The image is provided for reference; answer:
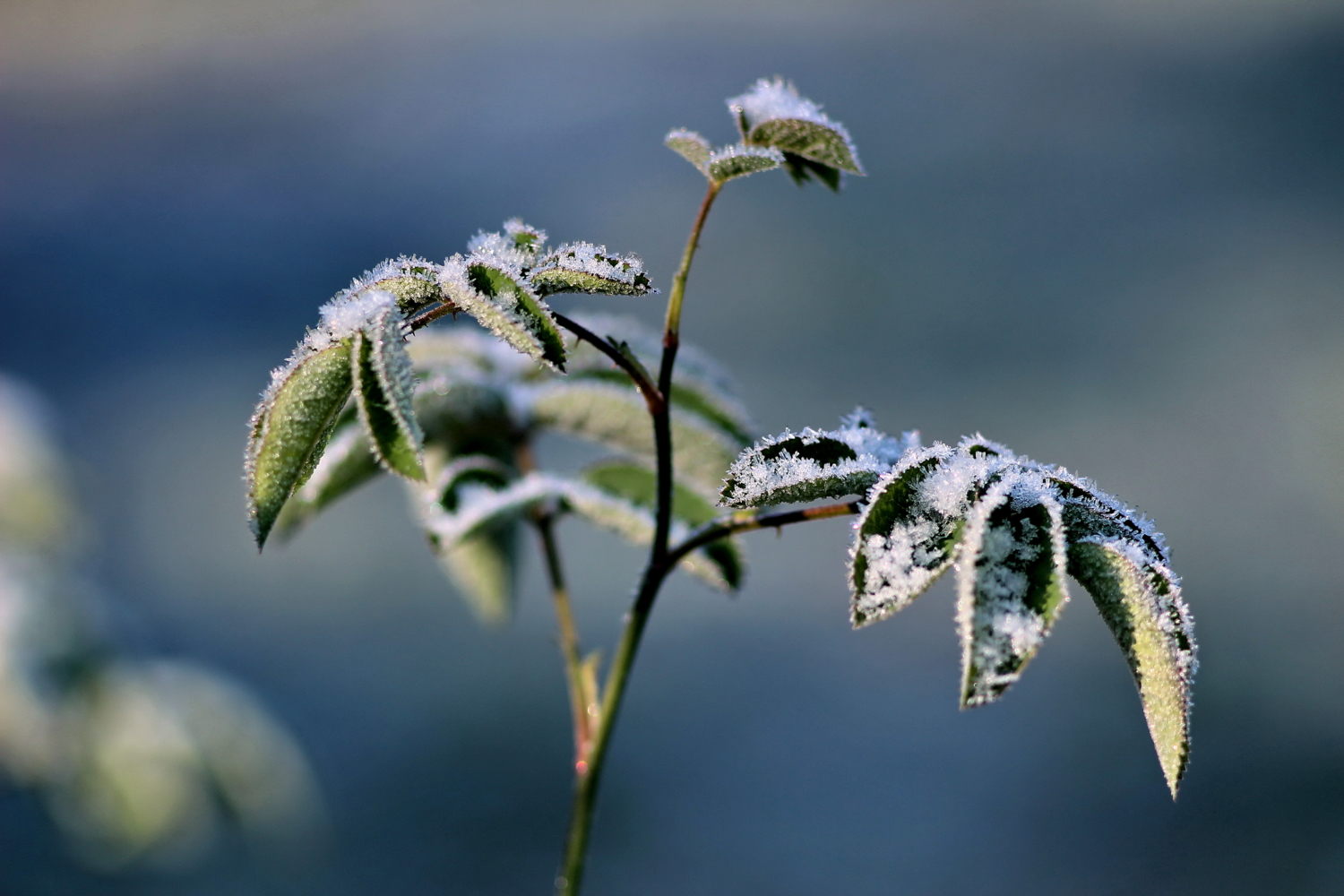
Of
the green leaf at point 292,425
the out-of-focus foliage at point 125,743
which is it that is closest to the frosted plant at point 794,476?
the green leaf at point 292,425

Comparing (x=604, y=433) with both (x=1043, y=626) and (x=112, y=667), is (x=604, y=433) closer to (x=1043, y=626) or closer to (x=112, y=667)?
(x=1043, y=626)

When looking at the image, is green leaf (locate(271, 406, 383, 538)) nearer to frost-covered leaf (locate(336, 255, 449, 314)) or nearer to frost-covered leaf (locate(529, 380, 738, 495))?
frost-covered leaf (locate(529, 380, 738, 495))

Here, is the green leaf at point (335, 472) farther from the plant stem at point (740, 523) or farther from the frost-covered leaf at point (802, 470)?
the frost-covered leaf at point (802, 470)

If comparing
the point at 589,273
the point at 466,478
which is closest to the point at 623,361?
the point at 589,273

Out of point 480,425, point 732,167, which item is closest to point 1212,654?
point 480,425

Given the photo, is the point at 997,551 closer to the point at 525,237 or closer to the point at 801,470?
the point at 801,470

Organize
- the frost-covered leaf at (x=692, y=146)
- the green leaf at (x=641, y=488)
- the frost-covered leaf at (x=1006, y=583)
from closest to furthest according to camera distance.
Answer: the frost-covered leaf at (x=1006, y=583), the frost-covered leaf at (x=692, y=146), the green leaf at (x=641, y=488)
